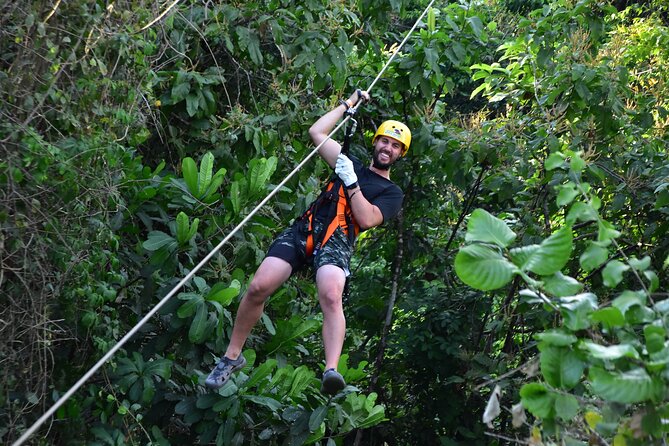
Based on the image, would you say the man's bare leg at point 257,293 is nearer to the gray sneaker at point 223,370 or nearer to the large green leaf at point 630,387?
the gray sneaker at point 223,370

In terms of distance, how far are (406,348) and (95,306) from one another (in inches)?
142

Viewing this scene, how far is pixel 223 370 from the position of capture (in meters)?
4.88

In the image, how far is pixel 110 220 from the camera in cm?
507

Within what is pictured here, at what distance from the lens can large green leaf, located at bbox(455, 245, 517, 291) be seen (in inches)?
107

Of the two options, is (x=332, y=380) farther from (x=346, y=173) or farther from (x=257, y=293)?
(x=346, y=173)

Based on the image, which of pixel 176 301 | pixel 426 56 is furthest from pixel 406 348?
pixel 176 301

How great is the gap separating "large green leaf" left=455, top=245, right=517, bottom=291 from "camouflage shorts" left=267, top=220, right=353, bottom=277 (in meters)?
1.94

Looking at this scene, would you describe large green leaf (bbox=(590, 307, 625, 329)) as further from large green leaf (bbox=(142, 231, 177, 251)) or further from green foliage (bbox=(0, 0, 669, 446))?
large green leaf (bbox=(142, 231, 177, 251))

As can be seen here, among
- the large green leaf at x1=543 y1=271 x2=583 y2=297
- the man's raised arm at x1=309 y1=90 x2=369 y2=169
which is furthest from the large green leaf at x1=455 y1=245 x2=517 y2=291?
the man's raised arm at x1=309 y1=90 x2=369 y2=169

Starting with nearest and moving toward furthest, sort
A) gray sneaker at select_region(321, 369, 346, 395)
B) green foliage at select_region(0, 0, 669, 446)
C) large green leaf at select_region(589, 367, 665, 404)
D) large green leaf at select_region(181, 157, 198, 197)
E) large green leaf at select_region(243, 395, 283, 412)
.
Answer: large green leaf at select_region(589, 367, 665, 404) → green foliage at select_region(0, 0, 669, 446) → gray sneaker at select_region(321, 369, 346, 395) → large green leaf at select_region(181, 157, 198, 197) → large green leaf at select_region(243, 395, 283, 412)

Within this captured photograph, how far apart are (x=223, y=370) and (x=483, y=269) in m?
2.43

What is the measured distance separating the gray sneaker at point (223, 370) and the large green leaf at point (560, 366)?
240 cm

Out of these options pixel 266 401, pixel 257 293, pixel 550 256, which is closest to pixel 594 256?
pixel 550 256

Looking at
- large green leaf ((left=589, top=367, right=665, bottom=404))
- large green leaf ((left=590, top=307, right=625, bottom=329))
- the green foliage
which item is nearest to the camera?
large green leaf ((left=589, top=367, right=665, bottom=404))
